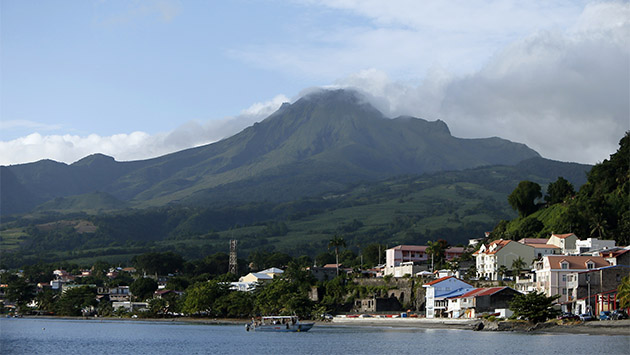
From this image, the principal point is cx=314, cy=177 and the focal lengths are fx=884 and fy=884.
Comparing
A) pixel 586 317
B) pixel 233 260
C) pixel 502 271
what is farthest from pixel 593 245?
pixel 233 260

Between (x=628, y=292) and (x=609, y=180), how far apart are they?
52256 mm

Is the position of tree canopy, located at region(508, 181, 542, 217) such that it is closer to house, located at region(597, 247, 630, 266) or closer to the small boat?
house, located at region(597, 247, 630, 266)

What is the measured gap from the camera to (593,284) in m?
89.4

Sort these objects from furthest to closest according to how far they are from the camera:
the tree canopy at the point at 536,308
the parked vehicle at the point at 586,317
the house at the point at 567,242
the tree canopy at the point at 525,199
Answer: the tree canopy at the point at 525,199 → the house at the point at 567,242 → the tree canopy at the point at 536,308 → the parked vehicle at the point at 586,317

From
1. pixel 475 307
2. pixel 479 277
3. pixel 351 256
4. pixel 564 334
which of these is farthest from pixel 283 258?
pixel 564 334

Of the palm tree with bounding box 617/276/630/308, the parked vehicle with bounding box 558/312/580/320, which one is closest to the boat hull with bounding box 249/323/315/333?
the parked vehicle with bounding box 558/312/580/320

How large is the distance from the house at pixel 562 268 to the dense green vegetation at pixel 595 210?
2093 centimetres

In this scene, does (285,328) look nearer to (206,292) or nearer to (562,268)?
(562,268)

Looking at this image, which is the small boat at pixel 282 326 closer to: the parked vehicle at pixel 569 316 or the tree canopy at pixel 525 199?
the parked vehicle at pixel 569 316

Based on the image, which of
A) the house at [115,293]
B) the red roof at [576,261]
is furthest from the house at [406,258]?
the house at [115,293]

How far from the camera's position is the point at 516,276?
10962 centimetres

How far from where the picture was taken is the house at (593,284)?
8775 centimetres

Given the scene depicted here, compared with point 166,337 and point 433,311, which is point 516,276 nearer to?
point 433,311

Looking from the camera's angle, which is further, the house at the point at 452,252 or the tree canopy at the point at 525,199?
the house at the point at 452,252
